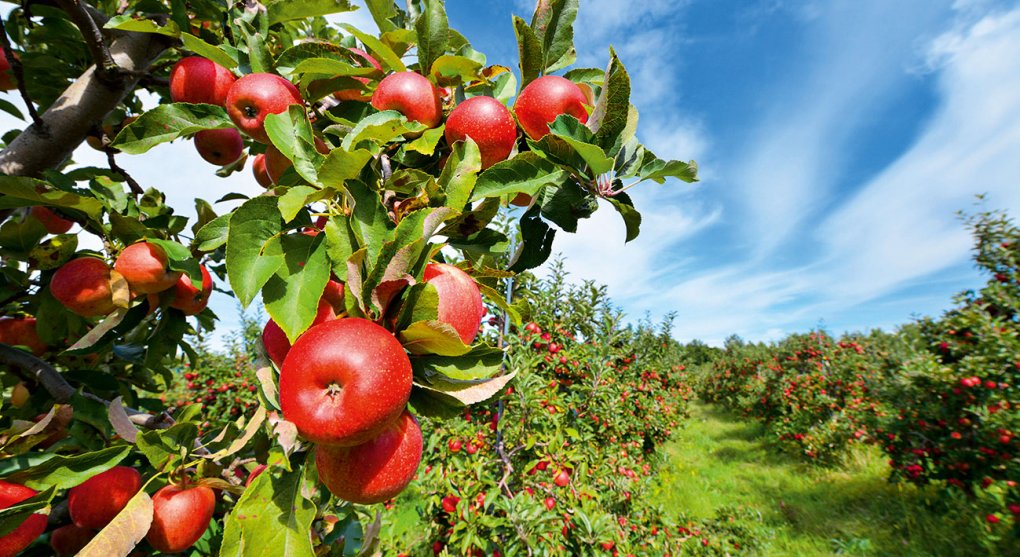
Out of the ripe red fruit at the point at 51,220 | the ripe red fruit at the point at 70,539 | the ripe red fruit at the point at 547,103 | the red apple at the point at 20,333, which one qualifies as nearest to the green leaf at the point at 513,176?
the ripe red fruit at the point at 547,103

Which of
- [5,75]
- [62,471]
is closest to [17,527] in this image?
[62,471]

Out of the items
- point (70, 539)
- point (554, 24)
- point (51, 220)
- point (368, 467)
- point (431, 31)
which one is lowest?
point (70, 539)

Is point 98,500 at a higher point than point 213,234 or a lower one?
lower

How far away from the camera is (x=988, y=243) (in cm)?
557

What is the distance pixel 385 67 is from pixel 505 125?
0.43m

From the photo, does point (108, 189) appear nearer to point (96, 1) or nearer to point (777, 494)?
point (96, 1)

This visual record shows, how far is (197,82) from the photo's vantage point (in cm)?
125

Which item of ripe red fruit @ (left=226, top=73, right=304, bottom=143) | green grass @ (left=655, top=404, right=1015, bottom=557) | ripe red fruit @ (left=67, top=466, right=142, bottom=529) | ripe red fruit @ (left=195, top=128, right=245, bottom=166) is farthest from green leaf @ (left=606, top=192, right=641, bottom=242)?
green grass @ (left=655, top=404, right=1015, bottom=557)

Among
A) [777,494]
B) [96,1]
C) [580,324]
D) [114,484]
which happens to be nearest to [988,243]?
[777,494]

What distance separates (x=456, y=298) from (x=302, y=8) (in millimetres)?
1005

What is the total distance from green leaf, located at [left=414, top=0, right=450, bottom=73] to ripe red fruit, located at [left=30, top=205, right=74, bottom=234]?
175 cm

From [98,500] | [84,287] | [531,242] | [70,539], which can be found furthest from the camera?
[84,287]

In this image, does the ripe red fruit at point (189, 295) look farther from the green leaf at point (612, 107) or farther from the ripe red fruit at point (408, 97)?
the green leaf at point (612, 107)

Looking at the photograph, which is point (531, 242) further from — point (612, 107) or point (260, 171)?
point (260, 171)
